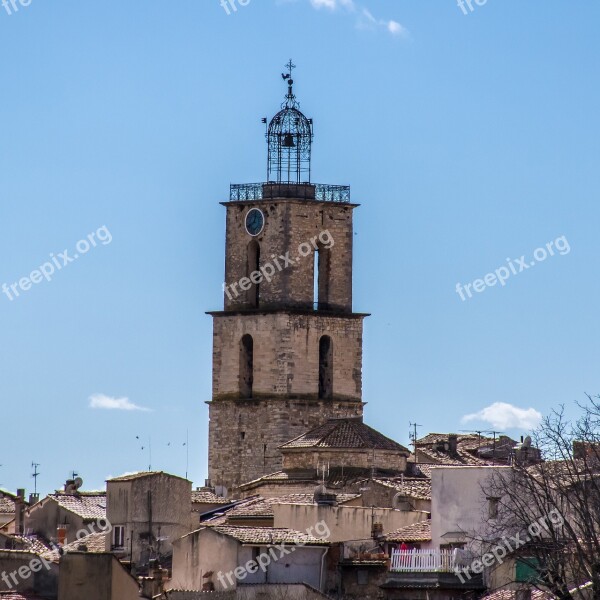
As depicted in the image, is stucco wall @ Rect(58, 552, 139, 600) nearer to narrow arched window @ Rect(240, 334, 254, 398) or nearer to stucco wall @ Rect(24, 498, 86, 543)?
stucco wall @ Rect(24, 498, 86, 543)

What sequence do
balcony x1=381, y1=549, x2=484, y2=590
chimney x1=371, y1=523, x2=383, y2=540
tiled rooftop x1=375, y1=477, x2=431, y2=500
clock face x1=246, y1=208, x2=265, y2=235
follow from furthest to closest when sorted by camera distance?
clock face x1=246, y1=208, x2=265, y2=235 < tiled rooftop x1=375, y1=477, x2=431, y2=500 < chimney x1=371, y1=523, x2=383, y2=540 < balcony x1=381, y1=549, x2=484, y2=590

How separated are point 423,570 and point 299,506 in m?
6.81

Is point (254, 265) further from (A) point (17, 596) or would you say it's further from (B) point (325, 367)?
(A) point (17, 596)

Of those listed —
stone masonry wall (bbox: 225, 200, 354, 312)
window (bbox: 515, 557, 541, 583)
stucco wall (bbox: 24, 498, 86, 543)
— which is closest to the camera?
window (bbox: 515, 557, 541, 583)

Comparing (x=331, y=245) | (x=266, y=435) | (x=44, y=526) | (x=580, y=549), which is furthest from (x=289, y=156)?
(x=580, y=549)

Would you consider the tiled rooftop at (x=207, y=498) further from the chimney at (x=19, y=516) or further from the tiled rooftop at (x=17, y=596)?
the tiled rooftop at (x=17, y=596)

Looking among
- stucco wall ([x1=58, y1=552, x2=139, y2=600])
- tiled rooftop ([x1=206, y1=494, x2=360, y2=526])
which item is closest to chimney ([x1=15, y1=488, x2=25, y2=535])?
tiled rooftop ([x1=206, y1=494, x2=360, y2=526])

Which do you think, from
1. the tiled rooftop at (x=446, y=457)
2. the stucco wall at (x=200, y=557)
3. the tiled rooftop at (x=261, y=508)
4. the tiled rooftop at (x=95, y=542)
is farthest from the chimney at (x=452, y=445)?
the stucco wall at (x=200, y=557)

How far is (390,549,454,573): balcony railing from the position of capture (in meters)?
57.7

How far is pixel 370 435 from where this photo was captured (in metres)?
85.3

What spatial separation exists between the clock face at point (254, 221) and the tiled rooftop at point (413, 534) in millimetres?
28609

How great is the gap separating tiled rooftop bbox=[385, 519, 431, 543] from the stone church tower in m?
26.7

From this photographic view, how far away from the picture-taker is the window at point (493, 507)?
5809 centimetres

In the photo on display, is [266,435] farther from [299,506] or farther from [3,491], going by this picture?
[299,506]
